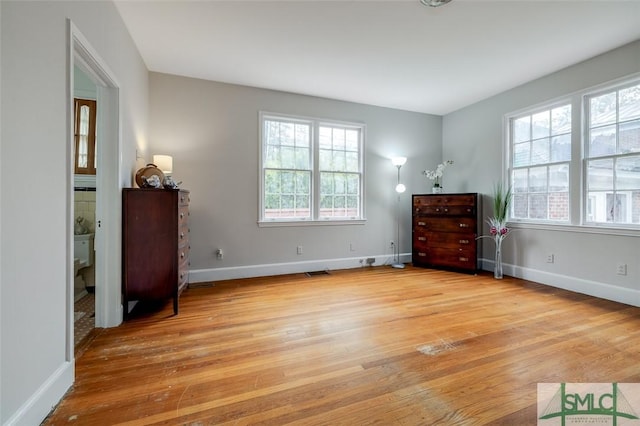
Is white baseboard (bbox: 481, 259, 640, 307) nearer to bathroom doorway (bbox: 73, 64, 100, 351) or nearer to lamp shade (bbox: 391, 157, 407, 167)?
lamp shade (bbox: 391, 157, 407, 167)

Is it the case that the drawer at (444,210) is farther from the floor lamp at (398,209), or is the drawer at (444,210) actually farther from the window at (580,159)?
the window at (580,159)

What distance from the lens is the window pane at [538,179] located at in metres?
3.68

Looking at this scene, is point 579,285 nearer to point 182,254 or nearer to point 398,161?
point 398,161

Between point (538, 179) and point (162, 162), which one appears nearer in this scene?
point (162, 162)

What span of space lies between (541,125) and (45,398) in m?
5.22

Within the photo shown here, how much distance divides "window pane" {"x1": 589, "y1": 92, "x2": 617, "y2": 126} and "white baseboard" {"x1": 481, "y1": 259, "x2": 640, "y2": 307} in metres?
1.77

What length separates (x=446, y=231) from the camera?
429 cm

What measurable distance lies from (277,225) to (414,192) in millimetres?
2499

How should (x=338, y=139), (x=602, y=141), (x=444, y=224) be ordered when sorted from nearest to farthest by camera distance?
(x=602, y=141)
(x=444, y=224)
(x=338, y=139)

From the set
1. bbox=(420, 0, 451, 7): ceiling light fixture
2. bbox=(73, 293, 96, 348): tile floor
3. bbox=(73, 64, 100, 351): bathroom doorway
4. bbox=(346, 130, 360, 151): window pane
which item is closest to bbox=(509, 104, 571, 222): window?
bbox=(346, 130, 360, 151): window pane

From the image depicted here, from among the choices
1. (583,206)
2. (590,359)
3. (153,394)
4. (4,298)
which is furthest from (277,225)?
(583,206)

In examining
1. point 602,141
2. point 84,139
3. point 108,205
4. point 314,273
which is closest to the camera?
point 108,205

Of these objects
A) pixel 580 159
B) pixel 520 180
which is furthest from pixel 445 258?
pixel 580 159

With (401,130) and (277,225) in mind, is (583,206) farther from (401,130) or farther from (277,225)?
(277,225)
